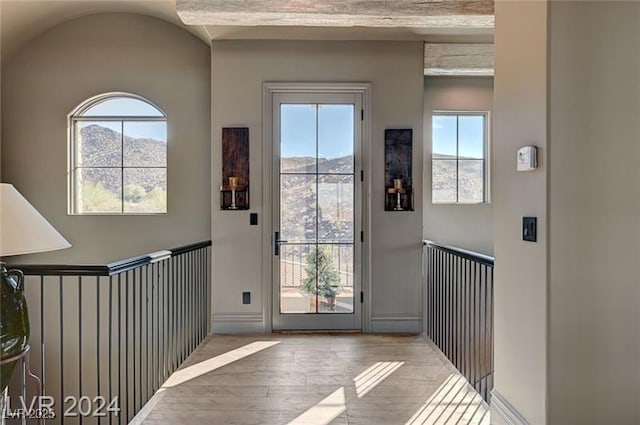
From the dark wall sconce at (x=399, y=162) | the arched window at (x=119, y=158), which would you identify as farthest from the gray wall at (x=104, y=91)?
the dark wall sconce at (x=399, y=162)

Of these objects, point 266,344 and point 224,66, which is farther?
point 224,66

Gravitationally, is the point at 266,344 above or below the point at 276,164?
below

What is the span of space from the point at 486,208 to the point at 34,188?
5.20 meters

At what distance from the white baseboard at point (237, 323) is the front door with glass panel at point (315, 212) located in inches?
6.9

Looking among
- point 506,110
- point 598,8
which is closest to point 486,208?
point 506,110

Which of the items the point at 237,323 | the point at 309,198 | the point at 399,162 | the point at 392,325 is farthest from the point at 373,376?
the point at 399,162

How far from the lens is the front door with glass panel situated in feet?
13.8

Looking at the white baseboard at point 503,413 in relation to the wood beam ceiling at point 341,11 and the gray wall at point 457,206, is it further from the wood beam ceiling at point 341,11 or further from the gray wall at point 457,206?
the wood beam ceiling at point 341,11

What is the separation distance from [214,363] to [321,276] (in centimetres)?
139

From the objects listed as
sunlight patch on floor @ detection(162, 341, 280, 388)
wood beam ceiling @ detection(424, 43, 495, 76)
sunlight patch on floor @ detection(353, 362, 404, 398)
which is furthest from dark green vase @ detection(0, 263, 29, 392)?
wood beam ceiling @ detection(424, 43, 495, 76)

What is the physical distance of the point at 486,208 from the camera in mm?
4719

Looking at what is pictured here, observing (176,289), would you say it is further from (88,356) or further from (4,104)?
(4,104)

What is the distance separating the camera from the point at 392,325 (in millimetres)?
4164

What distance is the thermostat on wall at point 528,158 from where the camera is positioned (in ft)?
6.08
